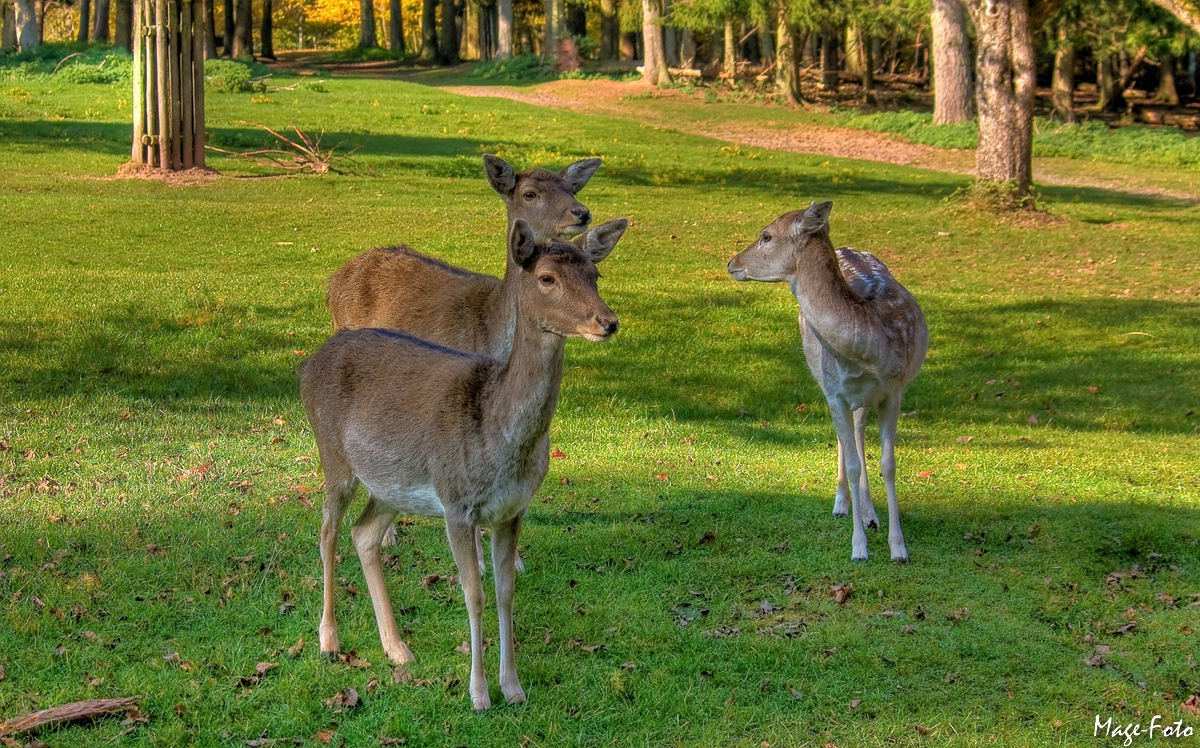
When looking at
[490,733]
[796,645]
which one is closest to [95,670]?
[490,733]

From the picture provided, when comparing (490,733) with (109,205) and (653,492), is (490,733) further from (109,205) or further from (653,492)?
(109,205)

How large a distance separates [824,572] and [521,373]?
300 cm

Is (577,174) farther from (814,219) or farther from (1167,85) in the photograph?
(1167,85)

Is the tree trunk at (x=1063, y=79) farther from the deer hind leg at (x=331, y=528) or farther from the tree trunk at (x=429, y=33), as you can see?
the deer hind leg at (x=331, y=528)

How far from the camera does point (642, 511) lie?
348 inches

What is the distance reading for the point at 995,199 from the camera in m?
22.8

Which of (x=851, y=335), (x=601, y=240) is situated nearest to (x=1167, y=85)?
(x=851, y=335)

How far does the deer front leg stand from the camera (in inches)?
230

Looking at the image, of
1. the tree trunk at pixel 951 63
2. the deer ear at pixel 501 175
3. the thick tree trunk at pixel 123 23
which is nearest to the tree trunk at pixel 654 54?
the tree trunk at pixel 951 63

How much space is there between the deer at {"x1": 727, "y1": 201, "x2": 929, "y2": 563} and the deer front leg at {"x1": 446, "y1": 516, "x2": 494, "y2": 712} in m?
2.96

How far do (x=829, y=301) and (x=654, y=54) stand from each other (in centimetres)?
3920

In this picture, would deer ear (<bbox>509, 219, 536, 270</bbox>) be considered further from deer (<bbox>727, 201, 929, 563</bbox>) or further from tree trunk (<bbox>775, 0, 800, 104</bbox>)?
tree trunk (<bbox>775, 0, 800, 104</bbox>)

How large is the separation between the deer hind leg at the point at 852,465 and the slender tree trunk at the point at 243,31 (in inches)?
1914

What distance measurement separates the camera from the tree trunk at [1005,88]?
21.6 metres
